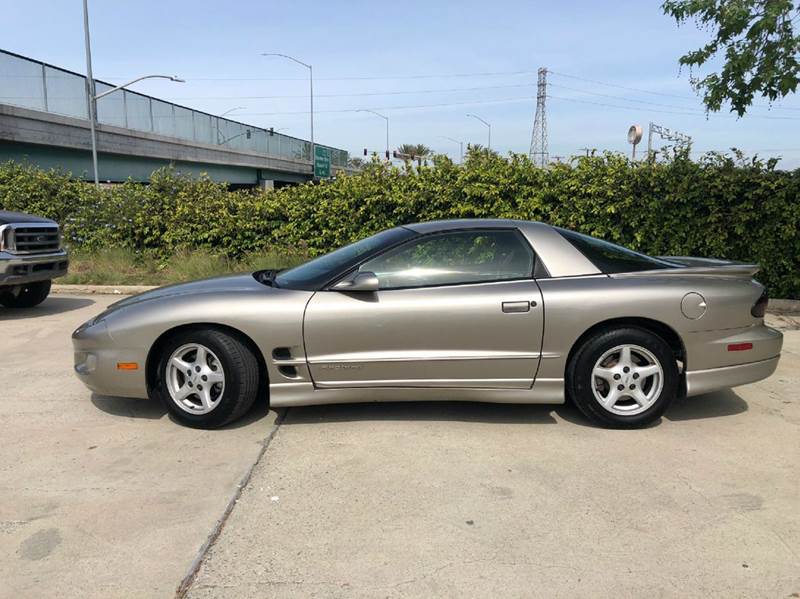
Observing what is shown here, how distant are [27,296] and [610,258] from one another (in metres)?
8.06

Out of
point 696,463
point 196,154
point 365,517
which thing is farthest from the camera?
point 196,154

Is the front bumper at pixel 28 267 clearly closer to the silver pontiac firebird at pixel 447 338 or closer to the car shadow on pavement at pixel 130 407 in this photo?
the car shadow on pavement at pixel 130 407

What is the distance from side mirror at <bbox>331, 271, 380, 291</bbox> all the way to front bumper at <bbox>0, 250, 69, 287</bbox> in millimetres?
5648

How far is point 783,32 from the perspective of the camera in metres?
7.63

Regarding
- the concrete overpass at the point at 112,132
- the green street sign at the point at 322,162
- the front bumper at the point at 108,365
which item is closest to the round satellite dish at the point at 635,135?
the concrete overpass at the point at 112,132

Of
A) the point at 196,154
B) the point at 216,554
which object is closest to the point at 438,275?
the point at 216,554

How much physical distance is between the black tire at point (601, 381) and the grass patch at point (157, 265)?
6759 mm

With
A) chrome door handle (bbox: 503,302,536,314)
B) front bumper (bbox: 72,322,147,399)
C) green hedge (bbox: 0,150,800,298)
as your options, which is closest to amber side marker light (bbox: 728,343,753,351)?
chrome door handle (bbox: 503,302,536,314)

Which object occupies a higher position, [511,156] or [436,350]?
[511,156]

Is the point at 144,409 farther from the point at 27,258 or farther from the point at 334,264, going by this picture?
the point at 27,258

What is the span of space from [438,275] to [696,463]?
77.5 inches

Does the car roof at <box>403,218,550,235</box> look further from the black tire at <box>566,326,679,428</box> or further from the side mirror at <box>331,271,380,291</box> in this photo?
the black tire at <box>566,326,679,428</box>

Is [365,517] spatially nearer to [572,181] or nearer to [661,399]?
[661,399]

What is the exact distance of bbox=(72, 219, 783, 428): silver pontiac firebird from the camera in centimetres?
415
